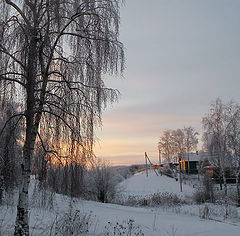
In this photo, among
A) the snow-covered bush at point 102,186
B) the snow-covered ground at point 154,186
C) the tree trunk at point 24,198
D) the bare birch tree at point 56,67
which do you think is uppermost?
the bare birch tree at point 56,67

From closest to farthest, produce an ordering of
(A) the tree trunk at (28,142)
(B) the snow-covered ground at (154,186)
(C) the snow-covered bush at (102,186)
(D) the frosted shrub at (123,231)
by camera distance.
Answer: (A) the tree trunk at (28,142)
(D) the frosted shrub at (123,231)
(C) the snow-covered bush at (102,186)
(B) the snow-covered ground at (154,186)

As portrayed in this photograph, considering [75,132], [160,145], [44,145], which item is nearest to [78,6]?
[75,132]

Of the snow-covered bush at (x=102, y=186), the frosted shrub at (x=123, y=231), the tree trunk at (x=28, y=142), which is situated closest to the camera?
the tree trunk at (x=28, y=142)

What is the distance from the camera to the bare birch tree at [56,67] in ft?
17.9

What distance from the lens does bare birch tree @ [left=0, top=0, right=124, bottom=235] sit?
17.9 feet

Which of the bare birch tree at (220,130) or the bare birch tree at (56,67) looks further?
the bare birch tree at (220,130)

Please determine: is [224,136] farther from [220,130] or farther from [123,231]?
[123,231]

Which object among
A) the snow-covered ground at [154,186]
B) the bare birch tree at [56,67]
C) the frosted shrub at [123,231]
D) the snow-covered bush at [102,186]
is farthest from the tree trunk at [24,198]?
the snow-covered ground at [154,186]

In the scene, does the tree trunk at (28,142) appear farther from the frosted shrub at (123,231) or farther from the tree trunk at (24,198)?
the frosted shrub at (123,231)

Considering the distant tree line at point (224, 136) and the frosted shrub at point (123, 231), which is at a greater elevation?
the distant tree line at point (224, 136)

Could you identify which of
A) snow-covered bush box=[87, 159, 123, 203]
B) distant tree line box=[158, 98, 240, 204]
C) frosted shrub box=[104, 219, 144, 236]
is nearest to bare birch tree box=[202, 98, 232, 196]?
distant tree line box=[158, 98, 240, 204]

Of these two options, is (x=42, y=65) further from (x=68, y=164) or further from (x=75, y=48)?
(x=68, y=164)

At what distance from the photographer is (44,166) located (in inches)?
220

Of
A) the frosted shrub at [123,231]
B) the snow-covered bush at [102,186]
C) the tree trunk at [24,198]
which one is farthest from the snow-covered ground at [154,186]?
the tree trunk at [24,198]
